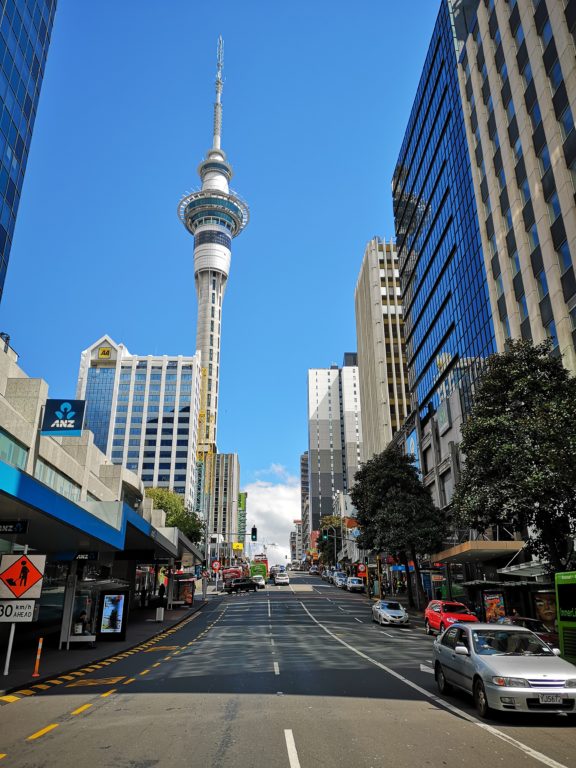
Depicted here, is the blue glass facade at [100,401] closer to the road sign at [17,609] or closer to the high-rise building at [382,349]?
the high-rise building at [382,349]

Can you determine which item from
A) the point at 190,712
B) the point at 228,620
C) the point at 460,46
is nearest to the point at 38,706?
the point at 190,712

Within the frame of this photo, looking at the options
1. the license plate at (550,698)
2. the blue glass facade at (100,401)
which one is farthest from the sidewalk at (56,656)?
the blue glass facade at (100,401)

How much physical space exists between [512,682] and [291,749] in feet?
13.1

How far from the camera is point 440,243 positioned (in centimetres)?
5909

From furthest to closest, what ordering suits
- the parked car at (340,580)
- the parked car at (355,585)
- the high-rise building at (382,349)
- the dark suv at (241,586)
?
the high-rise building at (382,349) → the parked car at (340,580) → the dark suv at (241,586) → the parked car at (355,585)

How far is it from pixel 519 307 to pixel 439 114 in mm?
30918

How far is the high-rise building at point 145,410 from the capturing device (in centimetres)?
17438

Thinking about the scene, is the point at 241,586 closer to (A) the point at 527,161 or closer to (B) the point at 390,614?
(B) the point at 390,614

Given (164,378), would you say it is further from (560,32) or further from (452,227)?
(560,32)

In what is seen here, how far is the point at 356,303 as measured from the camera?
12569 centimetres

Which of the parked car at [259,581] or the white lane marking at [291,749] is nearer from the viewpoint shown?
the white lane marking at [291,749]

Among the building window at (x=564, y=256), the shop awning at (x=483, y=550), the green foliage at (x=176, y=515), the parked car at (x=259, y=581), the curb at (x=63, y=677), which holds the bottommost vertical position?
the curb at (x=63, y=677)

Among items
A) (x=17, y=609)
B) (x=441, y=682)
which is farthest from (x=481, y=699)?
(x=17, y=609)

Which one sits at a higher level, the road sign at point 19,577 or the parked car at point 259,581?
the parked car at point 259,581
